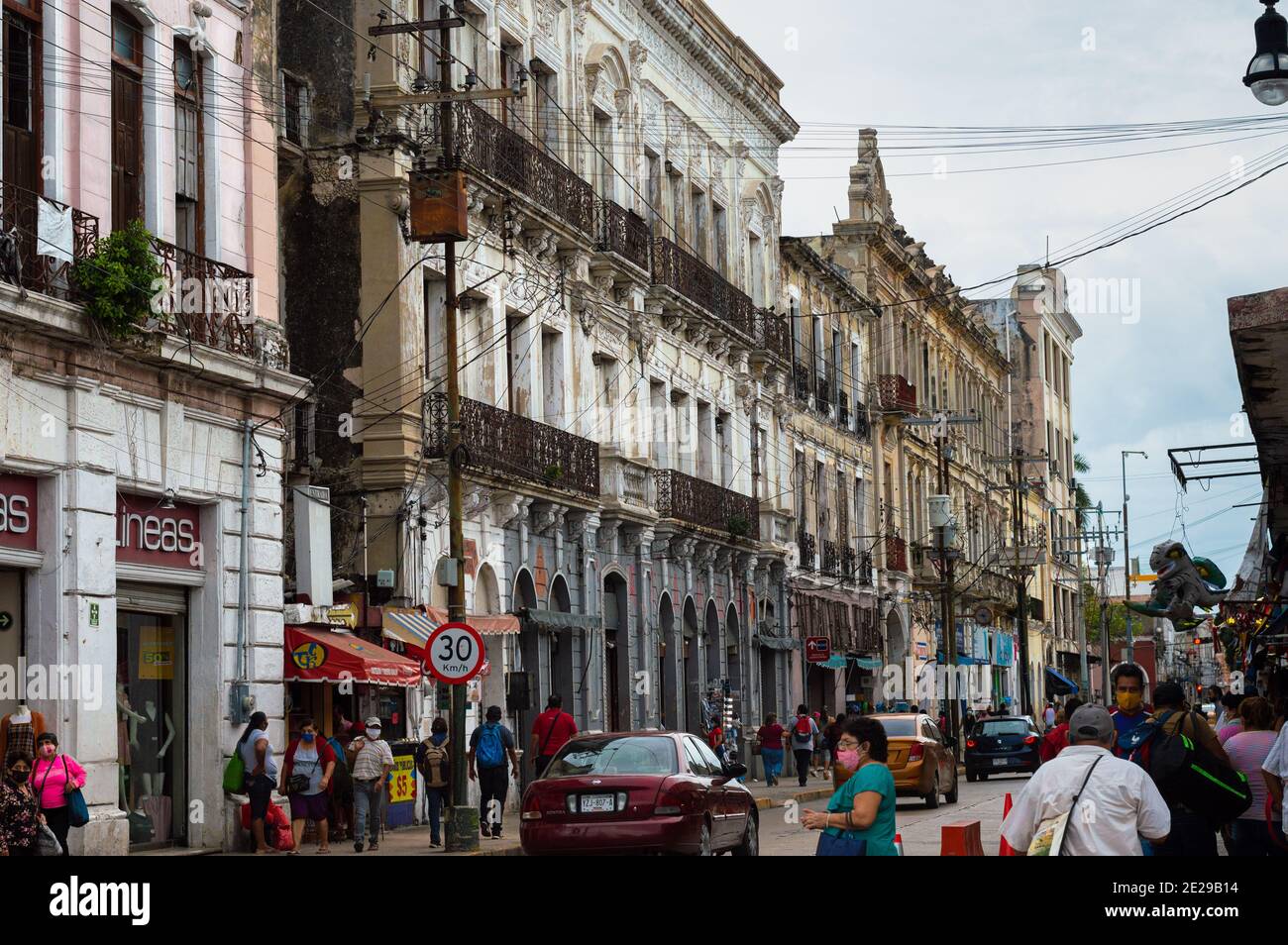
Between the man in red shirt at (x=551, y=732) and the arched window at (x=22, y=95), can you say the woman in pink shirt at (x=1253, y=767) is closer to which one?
the arched window at (x=22, y=95)

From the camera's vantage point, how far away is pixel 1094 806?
30.7 feet

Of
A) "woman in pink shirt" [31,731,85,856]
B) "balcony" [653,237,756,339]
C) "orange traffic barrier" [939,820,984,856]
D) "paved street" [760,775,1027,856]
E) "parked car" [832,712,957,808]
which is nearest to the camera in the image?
"orange traffic barrier" [939,820,984,856]

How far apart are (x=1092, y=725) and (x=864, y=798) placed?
168cm

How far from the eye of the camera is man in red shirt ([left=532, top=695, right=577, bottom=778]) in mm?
27422

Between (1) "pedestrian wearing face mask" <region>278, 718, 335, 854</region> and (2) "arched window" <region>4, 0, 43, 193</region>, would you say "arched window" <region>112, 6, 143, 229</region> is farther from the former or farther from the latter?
(1) "pedestrian wearing face mask" <region>278, 718, 335, 854</region>

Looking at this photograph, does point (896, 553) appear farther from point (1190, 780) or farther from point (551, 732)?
point (1190, 780)

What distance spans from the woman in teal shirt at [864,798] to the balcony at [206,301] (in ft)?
41.1

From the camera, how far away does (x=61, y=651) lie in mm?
20469

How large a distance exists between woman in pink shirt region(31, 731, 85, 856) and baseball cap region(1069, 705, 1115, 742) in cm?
1048

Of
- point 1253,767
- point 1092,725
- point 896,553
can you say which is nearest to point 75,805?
point 1253,767

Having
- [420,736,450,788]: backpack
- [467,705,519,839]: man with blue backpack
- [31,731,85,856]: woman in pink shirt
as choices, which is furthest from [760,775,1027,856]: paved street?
[31,731,85,856]: woman in pink shirt
